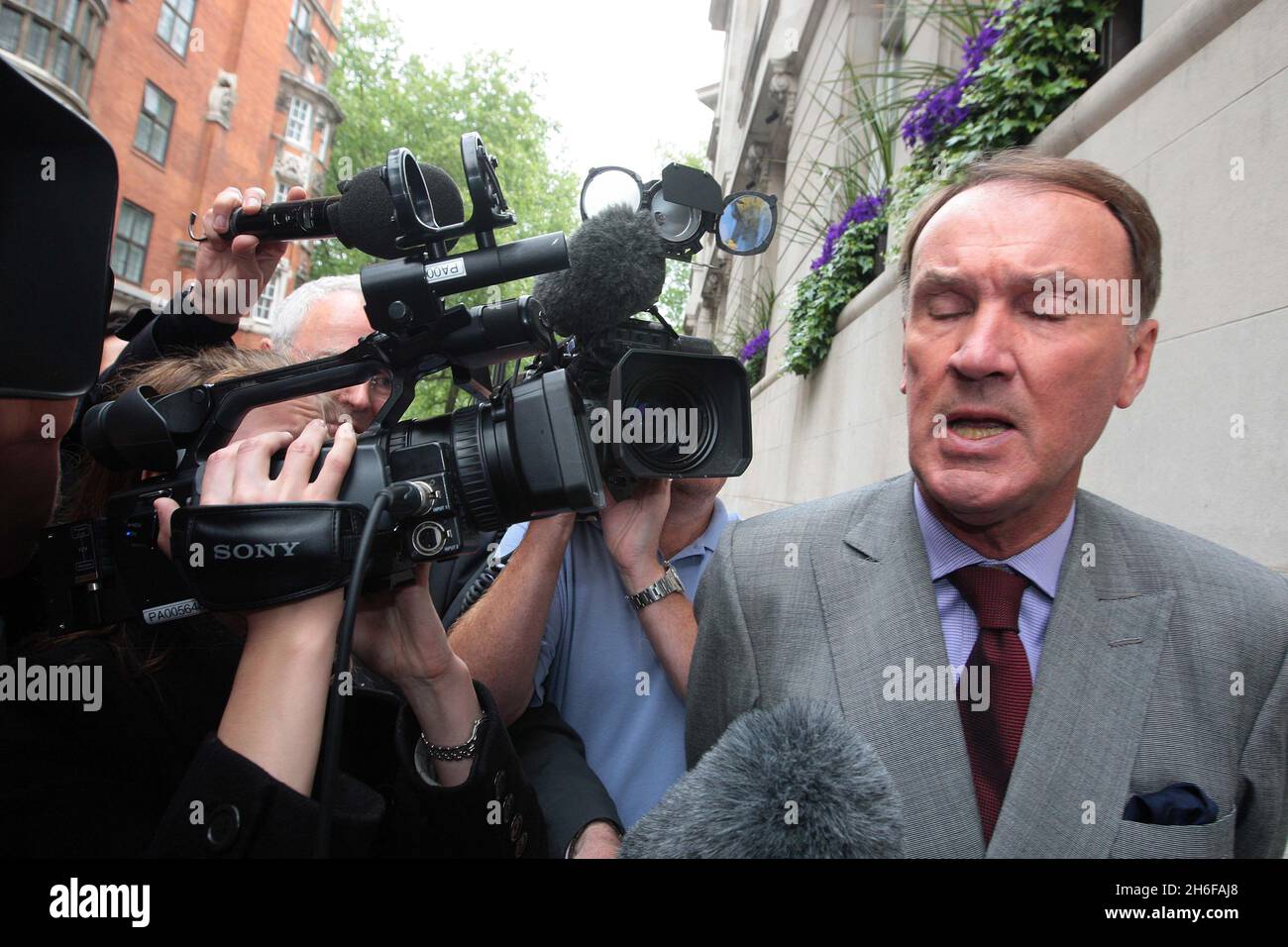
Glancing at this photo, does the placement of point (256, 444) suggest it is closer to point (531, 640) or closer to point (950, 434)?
point (531, 640)

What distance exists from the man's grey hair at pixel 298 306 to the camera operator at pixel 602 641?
967 mm

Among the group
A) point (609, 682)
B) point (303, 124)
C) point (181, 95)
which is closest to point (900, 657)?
point (609, 682)

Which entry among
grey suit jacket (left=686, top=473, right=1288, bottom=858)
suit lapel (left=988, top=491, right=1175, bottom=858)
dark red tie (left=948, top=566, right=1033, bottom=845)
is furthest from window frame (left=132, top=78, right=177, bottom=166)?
suit lapel (left=988, top=491, right=1175, bottom=858)

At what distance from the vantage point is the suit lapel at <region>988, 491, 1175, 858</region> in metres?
1.10

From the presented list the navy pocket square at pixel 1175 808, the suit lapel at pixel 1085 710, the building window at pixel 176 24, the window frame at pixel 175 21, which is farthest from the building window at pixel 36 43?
the navy pocket square at pixel 1175 808

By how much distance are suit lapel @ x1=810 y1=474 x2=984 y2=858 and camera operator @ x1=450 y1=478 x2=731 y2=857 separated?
45 centimetres

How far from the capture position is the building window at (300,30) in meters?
23.2

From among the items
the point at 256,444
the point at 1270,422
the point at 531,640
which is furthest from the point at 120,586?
the point at 1270,422

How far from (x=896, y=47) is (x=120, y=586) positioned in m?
7.95

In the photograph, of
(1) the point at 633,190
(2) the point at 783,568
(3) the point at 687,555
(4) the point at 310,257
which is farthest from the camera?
(4) the point at 310,257

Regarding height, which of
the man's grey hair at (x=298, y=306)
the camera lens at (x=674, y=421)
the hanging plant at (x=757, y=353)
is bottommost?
the camera lens at (x=674, y=421)

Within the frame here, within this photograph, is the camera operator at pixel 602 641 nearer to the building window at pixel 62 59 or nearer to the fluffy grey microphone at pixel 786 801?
the fluffy grey microphone at pixel 786 801

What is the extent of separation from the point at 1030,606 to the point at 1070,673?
14cm

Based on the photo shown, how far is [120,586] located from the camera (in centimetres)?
124
